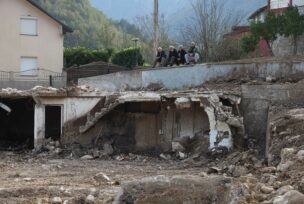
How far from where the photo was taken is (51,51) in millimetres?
39562

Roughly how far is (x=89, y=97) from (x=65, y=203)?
37.0 feet

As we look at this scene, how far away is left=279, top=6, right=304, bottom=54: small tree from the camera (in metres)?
27.0

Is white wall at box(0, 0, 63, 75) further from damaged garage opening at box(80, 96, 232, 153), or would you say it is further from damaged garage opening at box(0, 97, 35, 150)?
damaged garage opening at box(80, 96, 232, 153)

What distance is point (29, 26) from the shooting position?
38.9 metres

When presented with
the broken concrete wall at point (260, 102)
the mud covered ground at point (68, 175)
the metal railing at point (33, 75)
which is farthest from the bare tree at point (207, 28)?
the mud covered ground at point (68, 175)

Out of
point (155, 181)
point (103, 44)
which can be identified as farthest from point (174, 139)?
point (103, 44)

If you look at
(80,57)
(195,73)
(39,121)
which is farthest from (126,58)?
(39,121)

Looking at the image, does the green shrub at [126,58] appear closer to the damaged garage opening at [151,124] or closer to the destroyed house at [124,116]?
the destroyed house at [124,116]

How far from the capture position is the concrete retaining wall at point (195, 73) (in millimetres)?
22859

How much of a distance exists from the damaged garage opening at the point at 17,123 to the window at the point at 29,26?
12.7 meters

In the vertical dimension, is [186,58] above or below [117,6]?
below

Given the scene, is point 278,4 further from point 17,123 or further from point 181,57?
point 17,123

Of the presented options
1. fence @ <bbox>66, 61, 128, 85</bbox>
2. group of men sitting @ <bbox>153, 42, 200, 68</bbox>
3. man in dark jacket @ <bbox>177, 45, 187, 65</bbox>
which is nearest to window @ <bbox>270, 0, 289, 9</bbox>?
group of men sitting @ <bbox>153, 42, 200, 68</bbox>

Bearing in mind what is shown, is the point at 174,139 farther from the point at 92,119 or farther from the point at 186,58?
the point at 186,58
